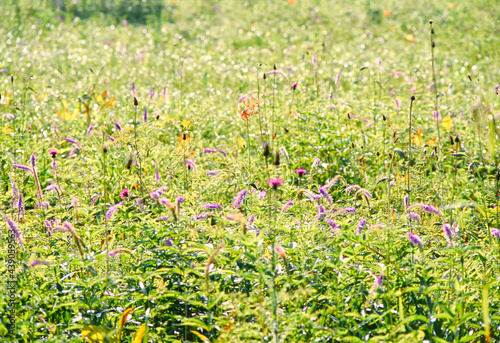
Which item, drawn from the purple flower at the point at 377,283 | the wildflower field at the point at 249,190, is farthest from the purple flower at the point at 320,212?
the purple flower at the point at 377,283

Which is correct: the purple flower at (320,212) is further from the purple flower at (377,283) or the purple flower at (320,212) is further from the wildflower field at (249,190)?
the purple flower at (377,283)

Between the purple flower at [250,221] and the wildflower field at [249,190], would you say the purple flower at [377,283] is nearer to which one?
the wildflower field at [249,190]

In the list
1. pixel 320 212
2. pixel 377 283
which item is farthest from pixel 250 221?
pixel 377 283

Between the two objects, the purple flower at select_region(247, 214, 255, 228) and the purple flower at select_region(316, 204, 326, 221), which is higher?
the purple flower at select_region(316, 204, 326, 221)

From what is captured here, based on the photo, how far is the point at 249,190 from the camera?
3.18 metres

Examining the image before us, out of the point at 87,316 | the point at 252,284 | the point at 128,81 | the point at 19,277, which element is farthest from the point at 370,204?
the point at 128,81

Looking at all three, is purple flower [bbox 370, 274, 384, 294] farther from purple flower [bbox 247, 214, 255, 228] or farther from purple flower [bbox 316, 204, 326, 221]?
purple flower [bbox 247, 214, 255, 228]

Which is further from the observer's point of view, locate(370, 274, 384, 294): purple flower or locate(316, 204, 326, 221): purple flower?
locate(316, 204, 326, 221): purple flower

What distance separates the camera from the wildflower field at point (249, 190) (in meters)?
2.05

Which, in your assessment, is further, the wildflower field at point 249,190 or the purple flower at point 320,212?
the purple flower at point 320,212

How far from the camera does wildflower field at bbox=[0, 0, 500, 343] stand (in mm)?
2053

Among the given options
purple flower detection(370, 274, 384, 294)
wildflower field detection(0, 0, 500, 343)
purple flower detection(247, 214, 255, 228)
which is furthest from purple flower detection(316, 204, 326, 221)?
purple flower detection(370, 274, 384, 294)

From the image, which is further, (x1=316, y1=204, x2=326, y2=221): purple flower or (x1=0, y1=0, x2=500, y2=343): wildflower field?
(x1=316, y1=204, x2=326, y2=221): purple flower

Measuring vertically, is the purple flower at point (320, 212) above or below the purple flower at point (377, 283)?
above
